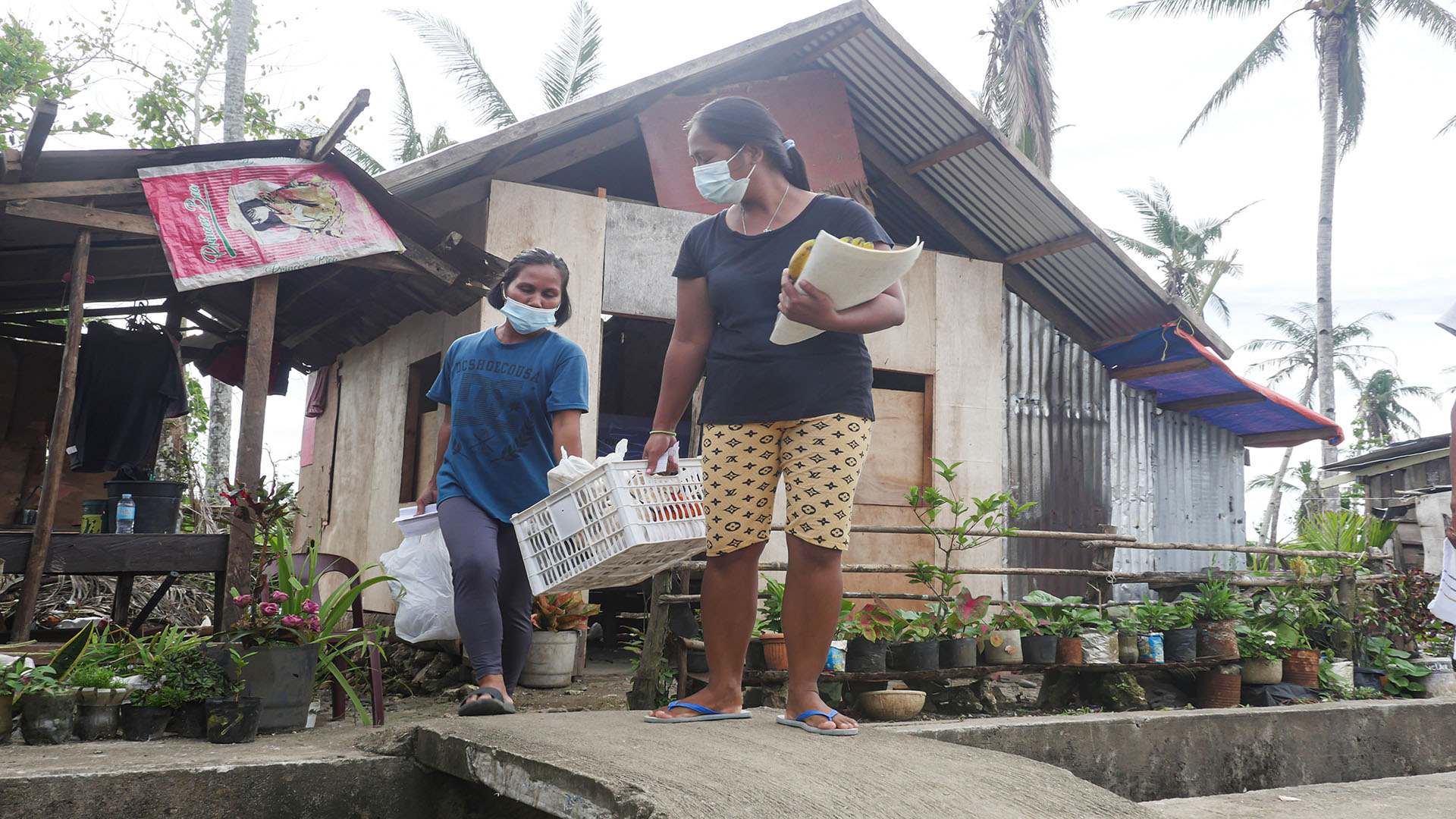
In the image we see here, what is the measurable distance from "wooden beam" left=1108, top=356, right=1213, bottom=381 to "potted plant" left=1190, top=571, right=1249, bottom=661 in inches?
119

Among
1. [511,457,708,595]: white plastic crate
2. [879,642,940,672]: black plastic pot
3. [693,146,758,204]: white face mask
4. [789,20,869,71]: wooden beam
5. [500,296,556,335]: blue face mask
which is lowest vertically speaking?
Result: [879,642,940,672]: black plastic pot

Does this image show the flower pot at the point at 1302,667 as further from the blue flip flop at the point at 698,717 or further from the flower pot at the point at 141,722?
the flower pot at the point at 141,722

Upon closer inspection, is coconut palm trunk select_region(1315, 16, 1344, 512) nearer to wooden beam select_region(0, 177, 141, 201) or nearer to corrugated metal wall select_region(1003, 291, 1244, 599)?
corrugated metal wall select_region(1003, 291, 1244, 599)

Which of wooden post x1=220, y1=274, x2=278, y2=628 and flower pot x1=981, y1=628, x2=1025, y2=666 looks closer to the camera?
wooden post x1=220, y1=274, x2=278, y2=628

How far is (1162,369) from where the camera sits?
8.84 m

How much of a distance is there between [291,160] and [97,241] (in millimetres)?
2025

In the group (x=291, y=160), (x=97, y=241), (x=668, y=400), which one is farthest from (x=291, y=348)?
(x=668, y=400)

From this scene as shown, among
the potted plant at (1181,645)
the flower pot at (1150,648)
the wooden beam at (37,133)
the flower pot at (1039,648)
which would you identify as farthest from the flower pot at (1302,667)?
the wooden beam at (37,133)

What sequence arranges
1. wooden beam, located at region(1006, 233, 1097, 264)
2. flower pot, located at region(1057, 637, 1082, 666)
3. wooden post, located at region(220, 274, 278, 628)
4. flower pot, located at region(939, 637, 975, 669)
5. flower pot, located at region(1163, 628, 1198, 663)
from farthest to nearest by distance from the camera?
wooden beam, located at region(1006, 233, 1097, 264), flower pot, located at region(1163, 628, 1198, 663), flower pot, located at region(1057, 637, 1082, 666), flower pot, located at region(939, 637, 975, 669), wooden post, located at region(220, 274, 278, 628)

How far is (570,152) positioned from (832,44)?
7.33 ft

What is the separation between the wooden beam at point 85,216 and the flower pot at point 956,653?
4.34 metres

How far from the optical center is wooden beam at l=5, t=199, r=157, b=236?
454cm

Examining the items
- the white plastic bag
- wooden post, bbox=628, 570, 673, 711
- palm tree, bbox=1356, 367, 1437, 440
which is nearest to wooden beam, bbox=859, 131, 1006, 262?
wooden post, bbox=628, 570, 673, 711

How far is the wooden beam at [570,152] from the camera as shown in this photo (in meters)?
7.23
